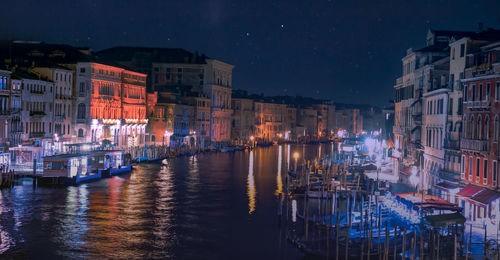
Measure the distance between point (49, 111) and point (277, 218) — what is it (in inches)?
999

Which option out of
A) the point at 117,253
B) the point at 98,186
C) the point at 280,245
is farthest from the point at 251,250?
the point at 98,186

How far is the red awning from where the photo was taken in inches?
949

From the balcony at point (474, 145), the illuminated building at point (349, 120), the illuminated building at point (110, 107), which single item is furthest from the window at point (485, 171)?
the illuminated building at point (349, 120)

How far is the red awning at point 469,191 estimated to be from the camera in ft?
79.0

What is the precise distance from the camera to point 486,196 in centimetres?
2294

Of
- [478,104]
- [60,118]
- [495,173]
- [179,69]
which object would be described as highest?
[179,69]

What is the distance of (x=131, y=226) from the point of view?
25125 millimetres

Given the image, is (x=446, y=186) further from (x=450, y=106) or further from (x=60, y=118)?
(x=60, y=118)

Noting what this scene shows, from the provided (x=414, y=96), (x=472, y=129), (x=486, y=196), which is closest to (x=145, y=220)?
(x=486, y=196)

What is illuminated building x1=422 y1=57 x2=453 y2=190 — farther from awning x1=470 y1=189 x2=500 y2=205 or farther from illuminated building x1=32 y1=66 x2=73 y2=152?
illuminated building x1=32 y1=66 x2=73 y2=152

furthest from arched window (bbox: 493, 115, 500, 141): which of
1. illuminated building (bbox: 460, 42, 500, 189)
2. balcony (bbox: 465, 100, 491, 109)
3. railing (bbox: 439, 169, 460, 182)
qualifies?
railing (bbox: 439, 169, 460, 182)

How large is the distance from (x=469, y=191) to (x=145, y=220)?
1304 cm

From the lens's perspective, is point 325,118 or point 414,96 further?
point 325,118

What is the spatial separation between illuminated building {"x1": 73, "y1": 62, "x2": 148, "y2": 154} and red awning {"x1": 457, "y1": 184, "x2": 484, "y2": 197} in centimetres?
3382
